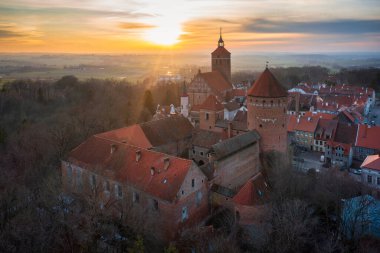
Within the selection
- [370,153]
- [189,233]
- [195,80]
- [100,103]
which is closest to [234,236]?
[189,233]

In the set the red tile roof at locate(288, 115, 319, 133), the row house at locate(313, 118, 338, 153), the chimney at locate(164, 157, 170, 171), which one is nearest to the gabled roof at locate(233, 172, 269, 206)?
the chimney at locate(164, 157, 170, 171)

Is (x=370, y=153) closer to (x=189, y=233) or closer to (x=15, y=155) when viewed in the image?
(x=189, y=233)

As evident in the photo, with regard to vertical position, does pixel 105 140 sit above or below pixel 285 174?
above

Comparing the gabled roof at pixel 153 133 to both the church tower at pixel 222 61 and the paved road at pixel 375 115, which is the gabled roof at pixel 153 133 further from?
the paved road at pixel 375 115

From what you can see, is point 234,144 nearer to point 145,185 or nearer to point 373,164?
point 145,185

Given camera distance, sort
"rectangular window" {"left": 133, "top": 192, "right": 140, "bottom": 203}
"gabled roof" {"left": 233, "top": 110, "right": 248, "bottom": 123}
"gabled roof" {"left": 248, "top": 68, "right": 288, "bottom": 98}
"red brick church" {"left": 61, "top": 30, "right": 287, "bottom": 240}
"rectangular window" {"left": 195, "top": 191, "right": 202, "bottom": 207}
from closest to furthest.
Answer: "red brick church" {"left": 61, "top": 30, "right": 287, "bottom": 240}, "rectangular window" {"left": 133, "top": 192, "right": 140, "bottom": 203}, "rectangular window" {"left": 195, "top": 191, "right": 202, "bottom": 207}, "gabled roof" {"left": 248, "top": 68, "right": 288, "bottom": 98}, "gabled roof" {"left": 233, "top": 110, "right": 248, "bottom": 123}

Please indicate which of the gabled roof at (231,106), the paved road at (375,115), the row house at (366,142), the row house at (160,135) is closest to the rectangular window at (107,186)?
the row house at (160,135)

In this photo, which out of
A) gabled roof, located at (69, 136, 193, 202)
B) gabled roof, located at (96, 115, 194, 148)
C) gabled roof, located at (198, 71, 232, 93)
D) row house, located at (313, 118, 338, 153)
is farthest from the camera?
gabled roof, located at (198, 71, 232, 93)

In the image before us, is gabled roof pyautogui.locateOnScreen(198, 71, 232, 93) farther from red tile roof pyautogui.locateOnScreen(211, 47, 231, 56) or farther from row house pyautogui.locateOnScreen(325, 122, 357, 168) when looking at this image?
row house pyautogui.locateOnScreen(325, 122, 357, 168)
